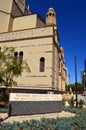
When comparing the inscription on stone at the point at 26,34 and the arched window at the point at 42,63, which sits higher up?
the inscription on stone at the point at 26,34

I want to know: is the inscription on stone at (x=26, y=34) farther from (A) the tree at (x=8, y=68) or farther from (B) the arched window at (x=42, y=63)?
(A) the tree at (x=8, y=68)

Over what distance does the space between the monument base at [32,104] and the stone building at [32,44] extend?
640 centimetres

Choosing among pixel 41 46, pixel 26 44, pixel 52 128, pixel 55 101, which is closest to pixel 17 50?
pixel 26 44

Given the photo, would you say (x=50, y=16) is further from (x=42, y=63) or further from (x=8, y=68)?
(x=8, y=68)

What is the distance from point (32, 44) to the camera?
23.2 metres

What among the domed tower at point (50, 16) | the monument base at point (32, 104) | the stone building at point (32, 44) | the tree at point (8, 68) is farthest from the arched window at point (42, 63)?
the domed tower at point (50, 16)

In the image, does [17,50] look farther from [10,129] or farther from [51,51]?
[10,129]

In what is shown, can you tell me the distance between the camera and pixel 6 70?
17031 mm

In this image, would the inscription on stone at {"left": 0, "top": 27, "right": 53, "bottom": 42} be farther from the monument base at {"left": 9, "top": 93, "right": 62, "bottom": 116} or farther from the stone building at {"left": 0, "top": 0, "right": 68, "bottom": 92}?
the monument base at {"left": 9, "top": 93, "right": 62, "bottom": 116}

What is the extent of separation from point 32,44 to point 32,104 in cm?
1255

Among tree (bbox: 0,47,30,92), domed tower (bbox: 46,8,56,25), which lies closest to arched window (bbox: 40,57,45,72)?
tree (bbox: 0,47,30,92)

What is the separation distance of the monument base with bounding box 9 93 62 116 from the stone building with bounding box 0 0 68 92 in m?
6.40

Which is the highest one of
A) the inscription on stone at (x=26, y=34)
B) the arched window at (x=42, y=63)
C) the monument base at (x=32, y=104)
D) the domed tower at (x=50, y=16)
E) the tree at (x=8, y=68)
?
the domed tower at (x=50, y=16)

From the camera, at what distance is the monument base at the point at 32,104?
37.4ft
